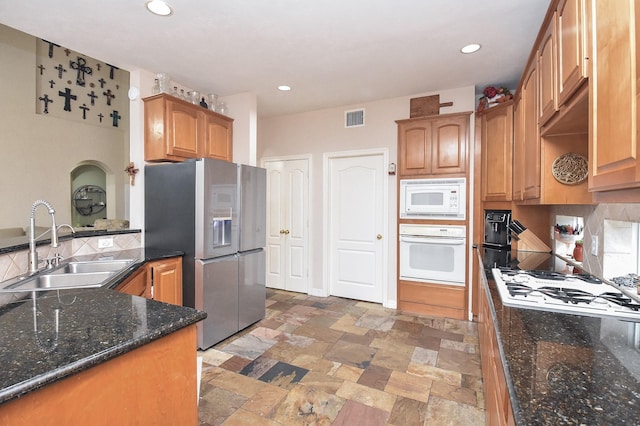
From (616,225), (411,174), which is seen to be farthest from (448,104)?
(616,225)

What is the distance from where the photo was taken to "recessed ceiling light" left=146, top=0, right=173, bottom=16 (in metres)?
2.05

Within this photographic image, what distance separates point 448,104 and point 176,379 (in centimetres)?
367

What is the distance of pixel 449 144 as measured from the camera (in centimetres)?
359

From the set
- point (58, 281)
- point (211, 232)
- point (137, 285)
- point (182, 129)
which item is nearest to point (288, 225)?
point (211, 232)

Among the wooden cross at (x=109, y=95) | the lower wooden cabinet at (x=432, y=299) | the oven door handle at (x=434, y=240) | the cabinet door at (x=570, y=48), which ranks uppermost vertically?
the wooden cross at (x=109, y=95)

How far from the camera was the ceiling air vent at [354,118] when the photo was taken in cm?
412

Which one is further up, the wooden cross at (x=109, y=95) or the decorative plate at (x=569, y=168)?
the wooden cross at (x=109, y=95)

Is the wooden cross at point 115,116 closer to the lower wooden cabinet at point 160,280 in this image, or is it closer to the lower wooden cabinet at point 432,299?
the lower wooden cabinet at point 160,280

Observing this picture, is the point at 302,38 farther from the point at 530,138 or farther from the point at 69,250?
the point at 69,250

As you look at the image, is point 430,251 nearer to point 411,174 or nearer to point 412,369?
point 411,174

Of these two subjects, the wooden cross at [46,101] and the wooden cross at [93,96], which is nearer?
the wooden cross at [46,101]

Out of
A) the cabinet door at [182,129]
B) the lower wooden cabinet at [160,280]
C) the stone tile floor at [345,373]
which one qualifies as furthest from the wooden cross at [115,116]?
the stone tile floor at [345,373]

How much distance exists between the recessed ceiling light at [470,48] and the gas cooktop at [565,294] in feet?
6.18

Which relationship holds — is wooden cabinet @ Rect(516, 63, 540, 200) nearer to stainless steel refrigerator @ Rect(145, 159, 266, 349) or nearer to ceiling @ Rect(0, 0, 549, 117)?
ceiling @ Rect(0, 0, 549, 117)
